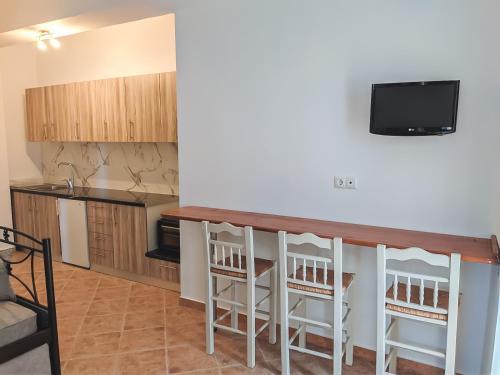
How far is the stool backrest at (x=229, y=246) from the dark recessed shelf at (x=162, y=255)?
3.27 ft

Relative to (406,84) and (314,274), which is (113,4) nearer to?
(406,84)

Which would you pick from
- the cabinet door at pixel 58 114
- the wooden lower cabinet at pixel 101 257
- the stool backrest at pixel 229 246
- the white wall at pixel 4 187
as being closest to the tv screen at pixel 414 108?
the stool backrest at pixel 229 246

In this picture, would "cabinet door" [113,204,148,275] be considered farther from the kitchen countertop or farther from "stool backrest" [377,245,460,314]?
"stool backrest" [377,245,460,314]

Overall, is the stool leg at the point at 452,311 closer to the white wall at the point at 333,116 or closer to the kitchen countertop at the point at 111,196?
the white wall at the point at 333,116

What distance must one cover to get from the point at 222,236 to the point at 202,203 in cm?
33

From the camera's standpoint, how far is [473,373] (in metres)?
2.53

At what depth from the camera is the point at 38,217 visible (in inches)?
199

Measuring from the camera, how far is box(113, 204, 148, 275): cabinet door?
13.7ft

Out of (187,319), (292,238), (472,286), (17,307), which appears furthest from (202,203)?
(472,286)

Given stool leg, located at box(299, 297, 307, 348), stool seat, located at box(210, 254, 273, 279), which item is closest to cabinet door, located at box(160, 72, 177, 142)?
stool seat, located at box(210, 254, 273, 279)

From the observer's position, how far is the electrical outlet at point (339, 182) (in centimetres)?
282

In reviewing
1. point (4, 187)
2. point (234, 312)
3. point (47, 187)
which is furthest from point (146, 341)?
point (4, 187)

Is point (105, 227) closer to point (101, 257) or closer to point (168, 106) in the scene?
point (101, 257)

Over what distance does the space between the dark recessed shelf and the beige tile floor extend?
337 mm
